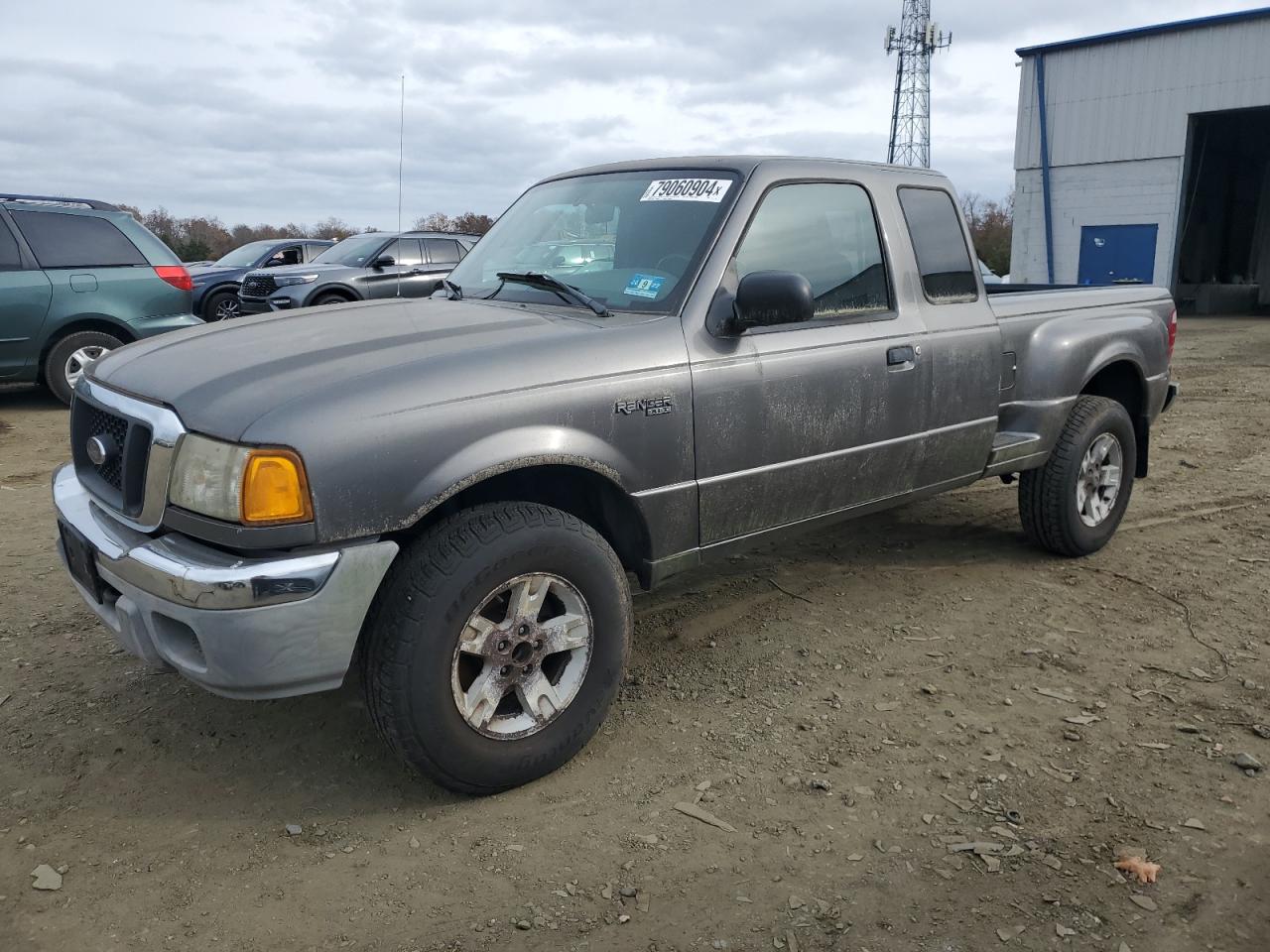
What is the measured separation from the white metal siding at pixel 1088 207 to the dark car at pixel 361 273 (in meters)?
13.1

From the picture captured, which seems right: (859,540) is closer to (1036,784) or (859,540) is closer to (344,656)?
(1036,784)

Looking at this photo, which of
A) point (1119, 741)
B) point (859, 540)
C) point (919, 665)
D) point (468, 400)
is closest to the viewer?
point (468, 400)

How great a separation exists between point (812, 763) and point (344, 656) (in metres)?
1.47

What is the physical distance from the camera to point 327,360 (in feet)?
9.29

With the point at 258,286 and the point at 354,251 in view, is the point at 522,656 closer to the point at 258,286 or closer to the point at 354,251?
the point at 258,286

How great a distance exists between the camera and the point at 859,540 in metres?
5.36

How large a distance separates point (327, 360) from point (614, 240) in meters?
1.28

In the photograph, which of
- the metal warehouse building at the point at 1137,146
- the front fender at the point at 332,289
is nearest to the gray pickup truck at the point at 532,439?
the front fender at the point at 332,289

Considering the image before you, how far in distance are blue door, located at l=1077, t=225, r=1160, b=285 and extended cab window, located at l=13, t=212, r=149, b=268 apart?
1859cm

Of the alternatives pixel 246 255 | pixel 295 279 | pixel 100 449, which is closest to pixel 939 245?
pixel 100 449

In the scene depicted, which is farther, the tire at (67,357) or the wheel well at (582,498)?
the tire at (67,357)

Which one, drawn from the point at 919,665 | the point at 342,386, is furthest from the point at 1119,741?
the point at 342,386

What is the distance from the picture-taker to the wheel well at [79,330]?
8711 mm

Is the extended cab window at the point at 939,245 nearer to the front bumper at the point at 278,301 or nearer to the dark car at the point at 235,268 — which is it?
the front bumper at the point at 278,301
